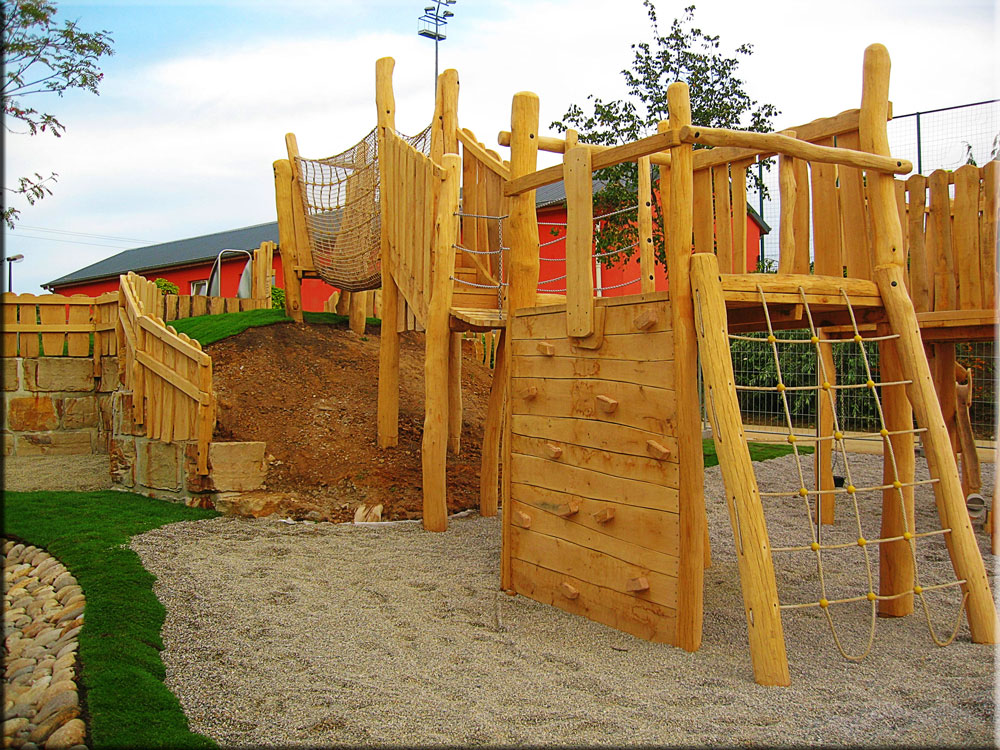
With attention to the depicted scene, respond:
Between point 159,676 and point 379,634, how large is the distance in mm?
1001

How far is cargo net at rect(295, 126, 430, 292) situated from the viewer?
7.83 metres

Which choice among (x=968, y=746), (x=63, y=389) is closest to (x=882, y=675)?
(x=968, y=746)

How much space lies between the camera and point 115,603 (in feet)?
13.4

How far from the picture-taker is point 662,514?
12.0 feet

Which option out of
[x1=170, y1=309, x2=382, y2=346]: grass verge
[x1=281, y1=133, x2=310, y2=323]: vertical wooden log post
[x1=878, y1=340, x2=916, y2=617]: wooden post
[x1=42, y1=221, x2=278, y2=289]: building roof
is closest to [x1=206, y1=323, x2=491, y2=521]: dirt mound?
[x1=170, y1=309, x2=382, y2=346]: grass verge

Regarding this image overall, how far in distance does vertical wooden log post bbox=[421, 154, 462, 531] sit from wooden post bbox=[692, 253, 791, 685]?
2.94 metres

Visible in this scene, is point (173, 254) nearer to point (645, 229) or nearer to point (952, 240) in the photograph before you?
point (645, 229)

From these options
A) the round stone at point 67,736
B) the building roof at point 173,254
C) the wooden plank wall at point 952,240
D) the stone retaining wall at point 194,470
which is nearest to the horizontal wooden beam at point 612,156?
the wooden plank wall at point 952,240

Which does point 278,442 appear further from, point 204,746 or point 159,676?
point 204,746

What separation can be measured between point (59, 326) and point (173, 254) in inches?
880

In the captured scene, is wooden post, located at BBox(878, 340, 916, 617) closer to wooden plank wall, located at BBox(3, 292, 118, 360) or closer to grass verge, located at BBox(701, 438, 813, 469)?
grass verge, located at BBox(701, 438, 813, 469)

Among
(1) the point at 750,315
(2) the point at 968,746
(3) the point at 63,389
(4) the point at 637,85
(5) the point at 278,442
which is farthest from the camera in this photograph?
(4) the point at 637,85

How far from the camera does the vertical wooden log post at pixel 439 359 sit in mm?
6191

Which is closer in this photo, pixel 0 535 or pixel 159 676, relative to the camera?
pixel 159 676
